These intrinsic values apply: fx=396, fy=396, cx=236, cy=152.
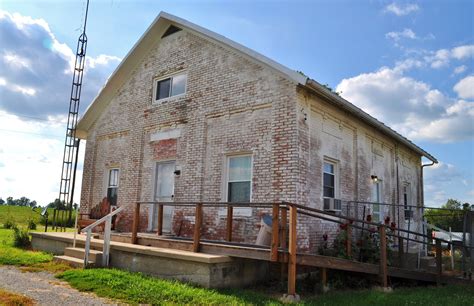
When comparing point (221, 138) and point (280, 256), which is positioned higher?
point (221, 138)

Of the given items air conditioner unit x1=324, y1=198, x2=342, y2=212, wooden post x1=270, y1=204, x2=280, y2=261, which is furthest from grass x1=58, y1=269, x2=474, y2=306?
air conditioner unit x1=324, y1=198, x2=342, y2=212

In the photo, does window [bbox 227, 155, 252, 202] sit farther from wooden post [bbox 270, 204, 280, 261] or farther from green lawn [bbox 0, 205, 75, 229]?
green lawn [bbox 0, 205, 75, 229]

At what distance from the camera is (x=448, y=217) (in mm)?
30125

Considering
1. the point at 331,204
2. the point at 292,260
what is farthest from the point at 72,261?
the point at 331,204

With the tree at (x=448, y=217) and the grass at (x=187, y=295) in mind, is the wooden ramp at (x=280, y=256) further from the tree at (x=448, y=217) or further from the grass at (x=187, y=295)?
the tree at (x=448, y=217)

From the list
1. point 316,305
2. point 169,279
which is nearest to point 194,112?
point 169,279

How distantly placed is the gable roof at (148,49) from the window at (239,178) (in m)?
2.36

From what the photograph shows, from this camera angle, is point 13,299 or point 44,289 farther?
point 44,289

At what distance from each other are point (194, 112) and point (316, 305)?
6.46m

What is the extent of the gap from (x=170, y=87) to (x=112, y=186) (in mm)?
4135

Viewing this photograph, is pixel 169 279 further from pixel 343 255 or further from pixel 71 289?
pixel 343 255

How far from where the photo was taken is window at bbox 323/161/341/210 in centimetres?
1014

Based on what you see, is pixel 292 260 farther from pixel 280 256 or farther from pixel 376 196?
pixel 376 196

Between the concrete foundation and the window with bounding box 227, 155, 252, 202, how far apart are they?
1.95 metres
